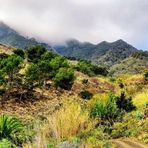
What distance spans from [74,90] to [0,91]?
1817 cm

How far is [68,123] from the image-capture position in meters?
13.3

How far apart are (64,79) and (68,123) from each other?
41484mm

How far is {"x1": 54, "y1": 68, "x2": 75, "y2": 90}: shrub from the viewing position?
53.9 m

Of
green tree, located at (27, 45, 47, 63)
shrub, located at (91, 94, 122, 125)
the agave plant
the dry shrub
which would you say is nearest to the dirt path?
→ the dry shrub

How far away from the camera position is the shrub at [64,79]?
177ft

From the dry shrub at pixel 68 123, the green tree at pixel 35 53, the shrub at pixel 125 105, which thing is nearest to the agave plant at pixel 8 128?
the dry shrub at pixel 68 123

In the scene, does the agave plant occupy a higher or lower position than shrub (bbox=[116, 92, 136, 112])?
lower

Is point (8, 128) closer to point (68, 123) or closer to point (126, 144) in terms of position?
point (68, 123)

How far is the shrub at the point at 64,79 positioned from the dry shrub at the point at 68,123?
39764mm

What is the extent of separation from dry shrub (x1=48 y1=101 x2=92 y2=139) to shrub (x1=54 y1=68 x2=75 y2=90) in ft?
130

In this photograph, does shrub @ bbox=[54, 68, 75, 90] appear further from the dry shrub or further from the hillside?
the dry shrub

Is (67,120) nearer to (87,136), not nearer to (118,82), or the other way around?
(87,136)

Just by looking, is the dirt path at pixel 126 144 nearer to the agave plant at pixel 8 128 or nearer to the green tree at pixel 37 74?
the agave plant at pixel 8 128

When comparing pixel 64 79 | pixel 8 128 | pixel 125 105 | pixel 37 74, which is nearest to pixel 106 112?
pixel 125 105
